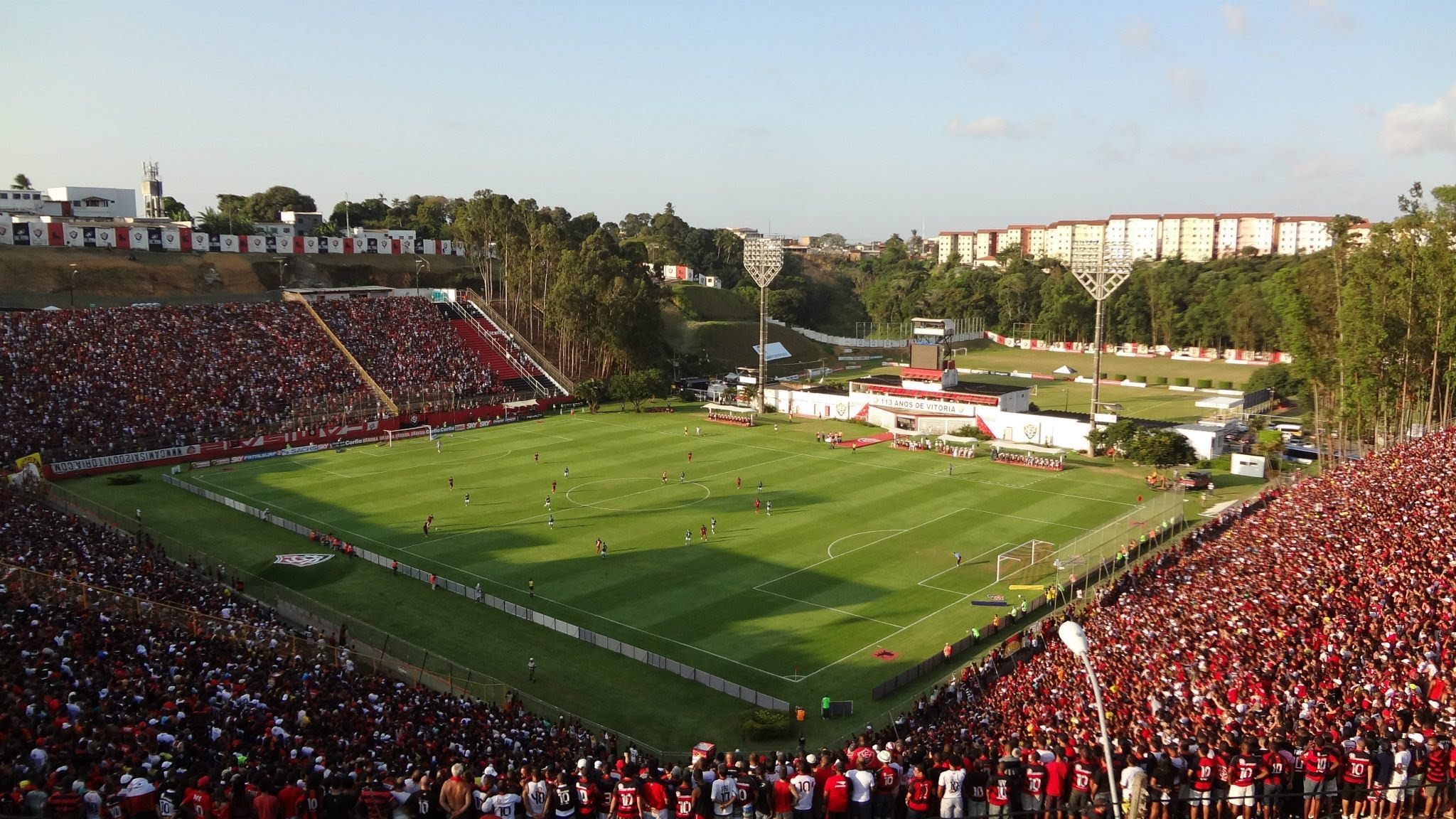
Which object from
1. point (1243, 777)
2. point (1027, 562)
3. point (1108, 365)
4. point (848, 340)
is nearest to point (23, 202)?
point (848, 340)

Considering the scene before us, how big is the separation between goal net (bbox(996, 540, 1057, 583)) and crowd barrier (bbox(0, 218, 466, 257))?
8566cm

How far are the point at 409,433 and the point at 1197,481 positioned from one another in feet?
166

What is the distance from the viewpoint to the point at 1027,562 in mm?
42469

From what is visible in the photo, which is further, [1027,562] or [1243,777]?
[1027,562]

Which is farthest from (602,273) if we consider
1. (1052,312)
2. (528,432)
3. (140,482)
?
(1052,312)

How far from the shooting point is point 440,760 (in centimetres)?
1964

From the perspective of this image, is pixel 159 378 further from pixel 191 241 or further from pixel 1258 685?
pixel 1258 685

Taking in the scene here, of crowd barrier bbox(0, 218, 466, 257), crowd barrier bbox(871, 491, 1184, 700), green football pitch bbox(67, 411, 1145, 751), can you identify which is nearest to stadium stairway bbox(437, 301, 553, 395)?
green football pitch bbox(67, 411, 1145, 751)

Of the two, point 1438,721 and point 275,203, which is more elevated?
point 275,203

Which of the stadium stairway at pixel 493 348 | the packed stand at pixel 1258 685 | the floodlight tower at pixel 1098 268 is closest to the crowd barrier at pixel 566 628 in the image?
the packed stand at pixel 1258 685

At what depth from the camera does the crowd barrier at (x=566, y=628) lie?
101ft

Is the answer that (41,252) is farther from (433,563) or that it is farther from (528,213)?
(433,563)

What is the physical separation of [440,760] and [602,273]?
251 ft

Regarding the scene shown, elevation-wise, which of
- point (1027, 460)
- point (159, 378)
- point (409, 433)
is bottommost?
point (409, 433)
